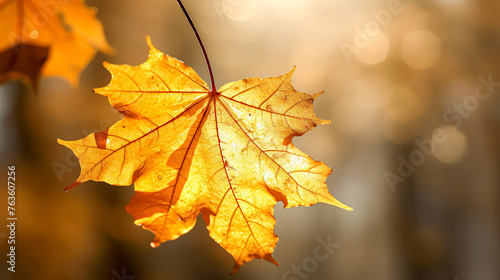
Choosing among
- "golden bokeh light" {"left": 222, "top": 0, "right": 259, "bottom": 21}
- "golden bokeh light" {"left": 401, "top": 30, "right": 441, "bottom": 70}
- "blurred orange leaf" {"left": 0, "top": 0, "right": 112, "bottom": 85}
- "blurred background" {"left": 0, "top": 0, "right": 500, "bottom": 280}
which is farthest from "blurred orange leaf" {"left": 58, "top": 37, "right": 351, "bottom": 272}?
"golden bokeh light" {"left": 401, "top": 30, "right": 441, "bottom": 70}

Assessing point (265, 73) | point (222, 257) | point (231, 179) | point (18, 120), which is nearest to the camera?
point (231, 179)

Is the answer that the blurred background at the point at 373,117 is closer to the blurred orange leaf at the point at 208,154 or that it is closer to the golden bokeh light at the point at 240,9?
the golden bokeh light at the point at 240,9

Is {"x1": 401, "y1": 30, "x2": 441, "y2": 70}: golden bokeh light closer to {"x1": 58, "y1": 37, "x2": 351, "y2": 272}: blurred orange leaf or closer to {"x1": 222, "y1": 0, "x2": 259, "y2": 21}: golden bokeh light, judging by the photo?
{"x1": 222, "y1": 0, "x2": 259, "y2": 21}: golden bokeh light

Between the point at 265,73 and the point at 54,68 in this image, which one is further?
the point at 265,73

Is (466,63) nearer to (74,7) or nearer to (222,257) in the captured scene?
(222,257)

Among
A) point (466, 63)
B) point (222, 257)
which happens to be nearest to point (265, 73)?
point (222, 257)

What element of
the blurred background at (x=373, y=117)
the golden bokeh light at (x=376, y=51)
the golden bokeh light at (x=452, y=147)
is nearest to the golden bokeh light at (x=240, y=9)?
the blurred background at (x=373, y=117)

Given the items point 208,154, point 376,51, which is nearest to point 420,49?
point 376,51
